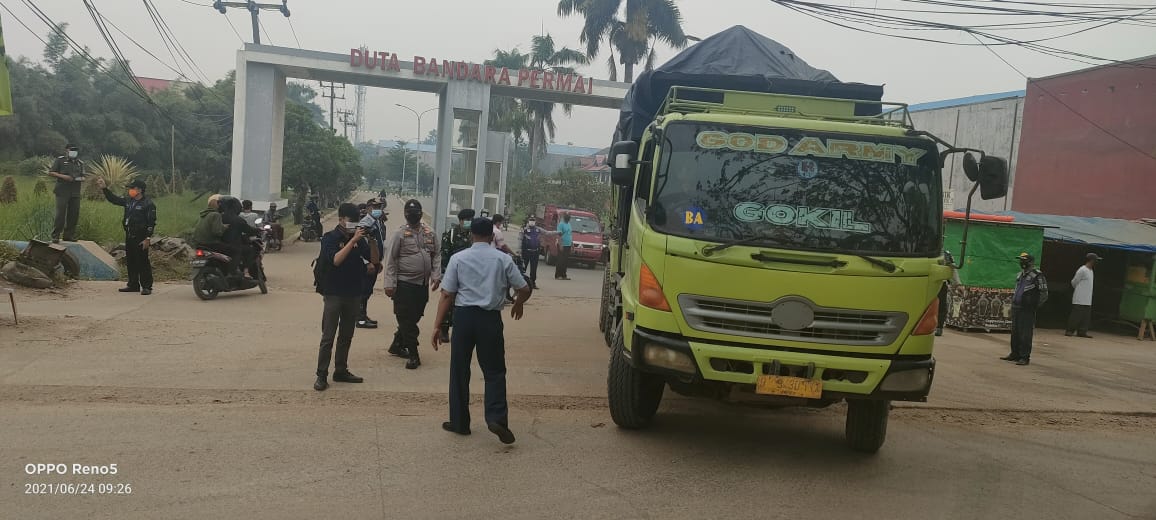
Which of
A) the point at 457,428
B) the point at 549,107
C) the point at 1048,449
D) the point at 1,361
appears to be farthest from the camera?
the point at 549,107

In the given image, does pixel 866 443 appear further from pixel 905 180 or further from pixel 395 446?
pixel 395 446

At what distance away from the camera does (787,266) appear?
566 centimetres

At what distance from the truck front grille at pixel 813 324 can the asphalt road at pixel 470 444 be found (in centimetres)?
96

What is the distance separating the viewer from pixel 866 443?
639 centimetres

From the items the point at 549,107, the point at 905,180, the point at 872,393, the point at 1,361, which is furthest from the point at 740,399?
the point at 549,107

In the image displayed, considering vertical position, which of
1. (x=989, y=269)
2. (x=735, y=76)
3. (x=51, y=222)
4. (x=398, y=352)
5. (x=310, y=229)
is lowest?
(x=398, y=352)

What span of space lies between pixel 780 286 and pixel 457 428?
2545 mm

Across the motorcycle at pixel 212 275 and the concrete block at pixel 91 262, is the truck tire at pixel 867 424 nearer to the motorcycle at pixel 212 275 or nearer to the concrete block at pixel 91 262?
the motorcycle at pixel 212 275

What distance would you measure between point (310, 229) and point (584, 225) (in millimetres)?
9283

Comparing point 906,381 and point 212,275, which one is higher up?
point 906,381

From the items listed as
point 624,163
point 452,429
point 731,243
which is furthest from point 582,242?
point 731,243

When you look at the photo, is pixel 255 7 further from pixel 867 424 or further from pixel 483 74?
pixel 867 424

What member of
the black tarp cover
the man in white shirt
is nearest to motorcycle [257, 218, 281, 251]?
the black tarp cover

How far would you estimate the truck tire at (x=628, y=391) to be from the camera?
252 inches
